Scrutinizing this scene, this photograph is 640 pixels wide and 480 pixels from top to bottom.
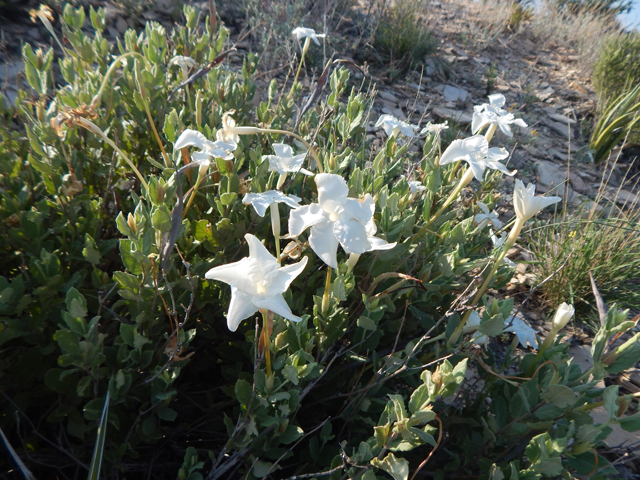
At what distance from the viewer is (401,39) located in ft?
18.6

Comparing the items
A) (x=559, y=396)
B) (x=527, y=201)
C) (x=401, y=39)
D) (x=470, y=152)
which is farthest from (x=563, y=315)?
(x=401, y=39)

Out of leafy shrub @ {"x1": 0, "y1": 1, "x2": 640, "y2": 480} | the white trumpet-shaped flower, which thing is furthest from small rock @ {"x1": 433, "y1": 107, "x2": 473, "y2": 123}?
the white trumpet-shaped flower

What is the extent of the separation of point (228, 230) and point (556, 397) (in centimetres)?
97

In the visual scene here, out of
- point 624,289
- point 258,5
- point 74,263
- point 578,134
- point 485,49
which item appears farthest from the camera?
point 485,49

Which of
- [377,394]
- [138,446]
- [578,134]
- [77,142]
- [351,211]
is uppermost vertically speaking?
[351,211]

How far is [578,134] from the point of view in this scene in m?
5.84

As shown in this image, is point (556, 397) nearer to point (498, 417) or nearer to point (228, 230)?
point (498, 417)

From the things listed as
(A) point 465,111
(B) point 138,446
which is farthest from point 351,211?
(A) point 465,111

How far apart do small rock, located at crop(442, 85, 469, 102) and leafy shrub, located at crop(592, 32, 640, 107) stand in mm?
2114

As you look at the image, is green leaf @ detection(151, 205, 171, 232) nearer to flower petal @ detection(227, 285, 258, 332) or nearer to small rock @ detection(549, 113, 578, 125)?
flower petal @ detection(227, 285, 258, 332)

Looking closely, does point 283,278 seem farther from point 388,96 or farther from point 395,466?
point 388,96

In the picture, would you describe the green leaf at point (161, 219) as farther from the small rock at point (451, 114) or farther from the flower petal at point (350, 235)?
the small rock at point (451, 114)

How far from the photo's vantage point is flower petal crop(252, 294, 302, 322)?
0.81 meters

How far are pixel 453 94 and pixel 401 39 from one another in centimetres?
99
